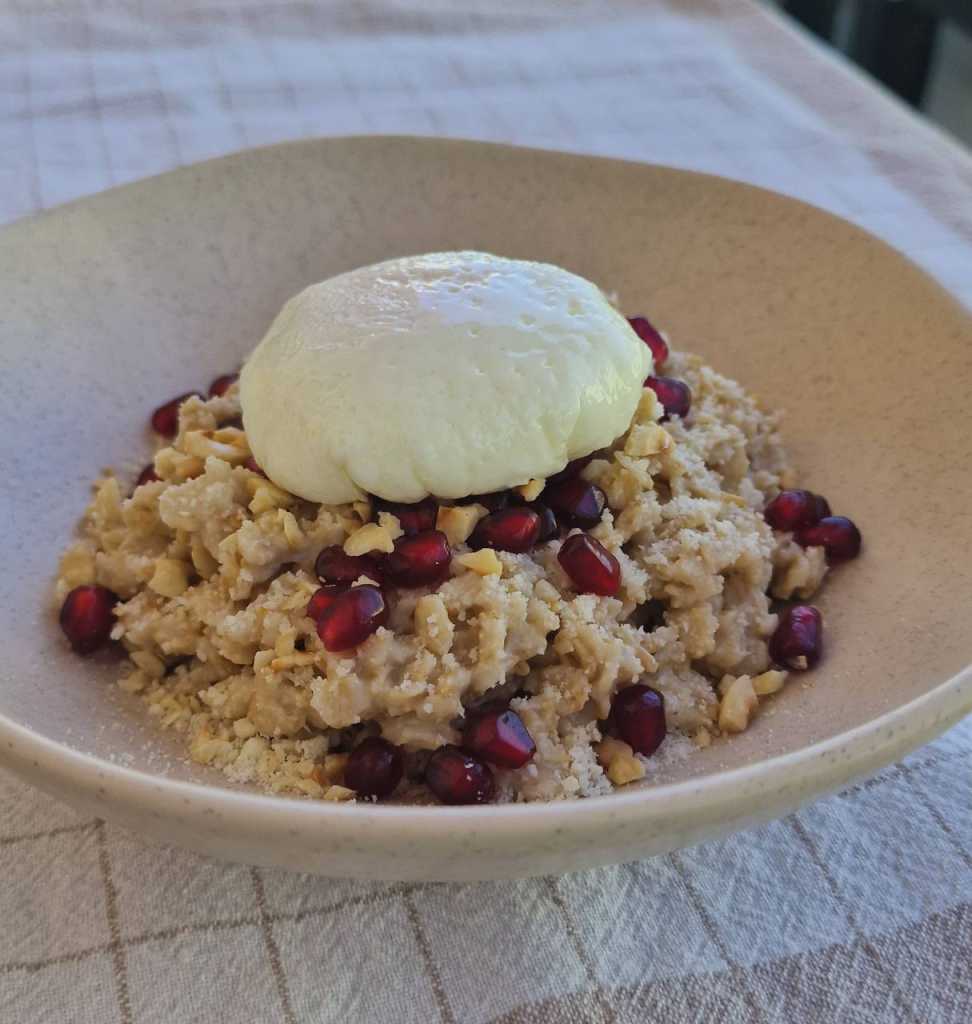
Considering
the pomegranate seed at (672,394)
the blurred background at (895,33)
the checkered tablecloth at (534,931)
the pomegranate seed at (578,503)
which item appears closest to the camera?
the checkered tablecloth at (534,931)

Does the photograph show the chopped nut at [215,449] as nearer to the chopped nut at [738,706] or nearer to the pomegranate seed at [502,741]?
the pomegranate seed at [502,741]

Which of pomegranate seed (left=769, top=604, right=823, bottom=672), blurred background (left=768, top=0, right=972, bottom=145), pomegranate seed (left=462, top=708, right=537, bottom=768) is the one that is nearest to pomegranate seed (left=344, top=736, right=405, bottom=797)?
pomegranate seed (left=462, top=708, right=537, bottom=768)

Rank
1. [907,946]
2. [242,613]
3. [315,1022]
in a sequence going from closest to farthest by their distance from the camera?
[315,1022]
[907,946]
[242,613]

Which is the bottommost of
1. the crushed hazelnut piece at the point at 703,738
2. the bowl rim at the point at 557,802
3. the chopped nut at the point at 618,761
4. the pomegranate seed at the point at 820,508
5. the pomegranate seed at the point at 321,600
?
the crushed hazelnut piece at the point at 703,738

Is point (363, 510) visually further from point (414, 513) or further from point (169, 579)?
point (169, 579)

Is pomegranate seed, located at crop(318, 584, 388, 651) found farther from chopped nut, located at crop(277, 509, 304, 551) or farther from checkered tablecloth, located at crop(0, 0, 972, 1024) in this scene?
checkered tablecloth, located at crop(0, 0, 972, 1024)

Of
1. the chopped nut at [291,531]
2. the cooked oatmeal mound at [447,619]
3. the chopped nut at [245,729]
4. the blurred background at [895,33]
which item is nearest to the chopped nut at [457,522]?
the cooked oatmeal mound at [447,619]

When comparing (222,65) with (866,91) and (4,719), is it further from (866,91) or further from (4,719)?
(4,719)

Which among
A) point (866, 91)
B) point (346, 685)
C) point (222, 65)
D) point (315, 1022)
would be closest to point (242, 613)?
point (346, 685)
